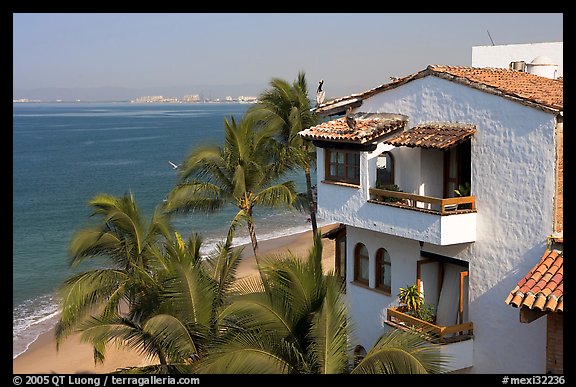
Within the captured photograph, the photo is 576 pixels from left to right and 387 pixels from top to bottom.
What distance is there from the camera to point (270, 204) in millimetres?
24875

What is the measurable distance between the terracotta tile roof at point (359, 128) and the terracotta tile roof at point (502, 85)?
0.61 meters

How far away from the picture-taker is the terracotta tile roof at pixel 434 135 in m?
15.9

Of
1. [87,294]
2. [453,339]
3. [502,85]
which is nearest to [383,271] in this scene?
[453,339]

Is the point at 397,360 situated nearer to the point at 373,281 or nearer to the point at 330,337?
the point at 330,337

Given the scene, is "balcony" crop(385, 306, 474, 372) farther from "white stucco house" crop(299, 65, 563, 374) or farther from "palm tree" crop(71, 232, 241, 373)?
"palm tree" crop(71, 232, 241, 373)

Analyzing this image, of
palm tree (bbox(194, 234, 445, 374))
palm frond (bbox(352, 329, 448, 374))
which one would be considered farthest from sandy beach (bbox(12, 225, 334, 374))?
palm frond (bbox(352, 329, 448, 374))

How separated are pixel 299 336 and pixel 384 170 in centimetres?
881

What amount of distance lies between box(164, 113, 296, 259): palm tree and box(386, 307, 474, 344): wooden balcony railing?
7.91 metres

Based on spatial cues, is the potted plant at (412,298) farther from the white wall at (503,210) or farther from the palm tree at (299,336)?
the palm tree at (299,336)

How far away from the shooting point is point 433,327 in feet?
52.3
